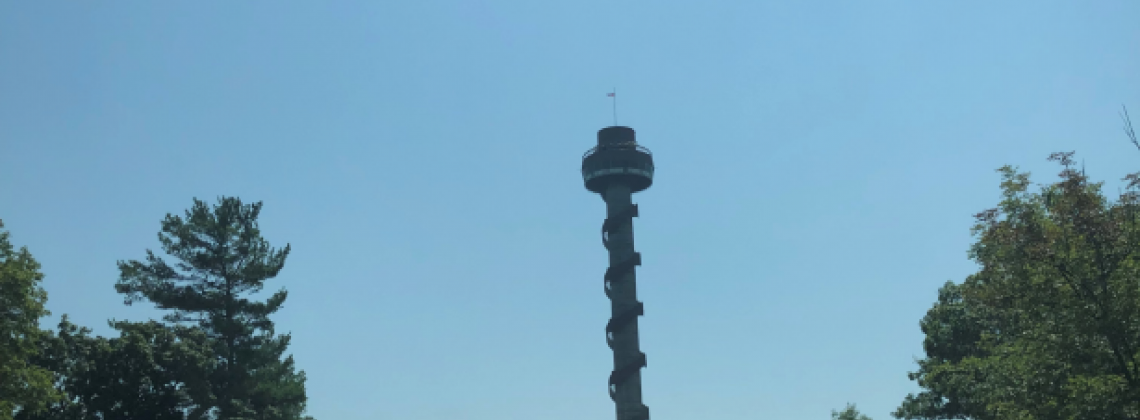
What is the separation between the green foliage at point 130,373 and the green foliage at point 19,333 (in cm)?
1100

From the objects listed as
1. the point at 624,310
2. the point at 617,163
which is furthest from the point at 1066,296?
the point at 617,163

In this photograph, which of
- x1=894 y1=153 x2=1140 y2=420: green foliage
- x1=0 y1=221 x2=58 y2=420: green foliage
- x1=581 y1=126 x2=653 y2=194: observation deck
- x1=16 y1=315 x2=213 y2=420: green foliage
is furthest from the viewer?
x1=581 y1=126 x2=653 y2=194: observation deck

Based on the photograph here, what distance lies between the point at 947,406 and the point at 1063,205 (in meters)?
24.2

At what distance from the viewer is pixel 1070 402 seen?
26188 mm

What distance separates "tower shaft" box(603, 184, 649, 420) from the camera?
100 meters

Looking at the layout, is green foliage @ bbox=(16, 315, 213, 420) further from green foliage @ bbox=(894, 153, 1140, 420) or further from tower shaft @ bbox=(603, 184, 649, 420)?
tower shaft @ bbox=(603, 184, 649, 420)

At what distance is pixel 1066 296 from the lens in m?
26.9

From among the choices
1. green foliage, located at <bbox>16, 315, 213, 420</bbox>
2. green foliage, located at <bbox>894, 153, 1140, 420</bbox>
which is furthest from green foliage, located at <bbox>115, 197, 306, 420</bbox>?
green foliage, located at <bbox>894, 153, 1140, 420</bbox>

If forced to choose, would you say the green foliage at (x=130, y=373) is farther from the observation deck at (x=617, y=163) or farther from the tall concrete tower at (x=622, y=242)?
the observation deck at (x=617, y=163)

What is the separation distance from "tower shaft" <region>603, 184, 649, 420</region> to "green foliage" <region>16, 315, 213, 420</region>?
56.6 meters

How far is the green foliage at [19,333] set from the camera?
34.4 m

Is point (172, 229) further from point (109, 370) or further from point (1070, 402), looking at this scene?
point (1070, 402)

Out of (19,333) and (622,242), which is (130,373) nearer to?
(19,333)

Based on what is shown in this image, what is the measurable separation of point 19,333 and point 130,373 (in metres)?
13.1
